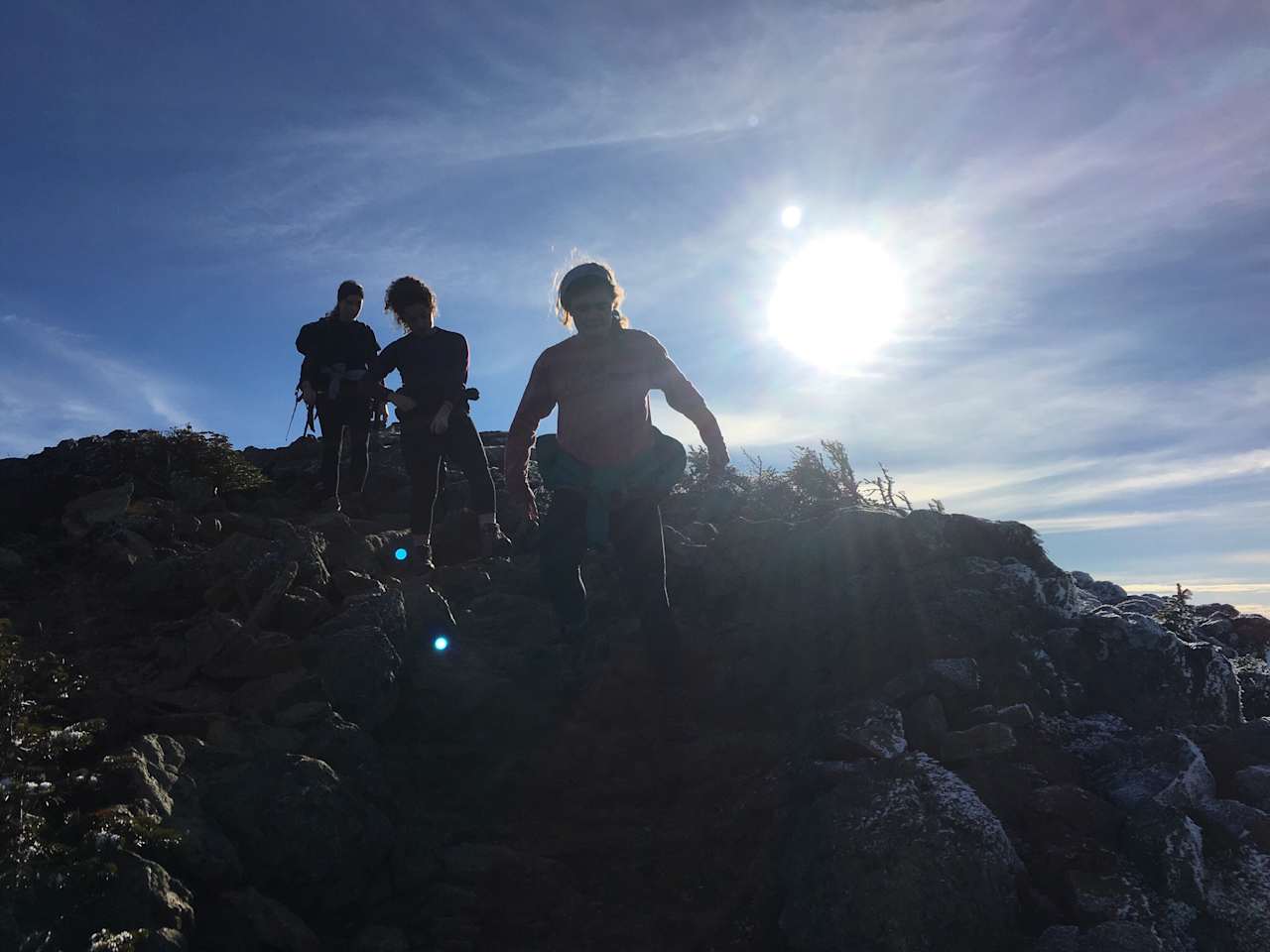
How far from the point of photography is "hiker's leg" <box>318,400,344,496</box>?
9586 millimetres

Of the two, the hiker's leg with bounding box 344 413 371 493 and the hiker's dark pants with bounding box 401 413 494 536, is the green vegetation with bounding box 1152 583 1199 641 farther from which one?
the hiker's leg with bounding box 344 413 371 493

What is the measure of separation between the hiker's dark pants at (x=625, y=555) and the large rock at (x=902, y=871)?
6.36 feet

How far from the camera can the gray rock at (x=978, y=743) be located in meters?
4.34

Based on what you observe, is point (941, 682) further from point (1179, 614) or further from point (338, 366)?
point (338, 366)

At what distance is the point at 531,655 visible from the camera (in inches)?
251

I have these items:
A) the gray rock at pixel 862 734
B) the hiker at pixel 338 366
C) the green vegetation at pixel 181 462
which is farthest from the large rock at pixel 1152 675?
the green vegetation at pixel 181 462

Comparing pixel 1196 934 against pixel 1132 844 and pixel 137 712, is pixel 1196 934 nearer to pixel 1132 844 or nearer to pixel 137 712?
pixel 1132 844

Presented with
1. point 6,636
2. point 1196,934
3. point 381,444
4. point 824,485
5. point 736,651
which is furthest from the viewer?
point 381,444

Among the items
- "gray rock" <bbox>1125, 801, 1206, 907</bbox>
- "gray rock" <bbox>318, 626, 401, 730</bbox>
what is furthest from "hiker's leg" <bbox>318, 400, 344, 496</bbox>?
"gray rock" <bbox>1125, 801, 1206, 907</bbox>

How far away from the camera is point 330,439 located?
9836mm

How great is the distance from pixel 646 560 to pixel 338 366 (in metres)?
5.33

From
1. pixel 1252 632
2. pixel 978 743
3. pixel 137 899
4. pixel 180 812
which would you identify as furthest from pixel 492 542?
pixel 1252 632

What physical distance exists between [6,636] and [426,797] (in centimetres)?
235

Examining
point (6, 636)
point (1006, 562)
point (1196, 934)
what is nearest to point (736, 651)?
point (1006, 562)
